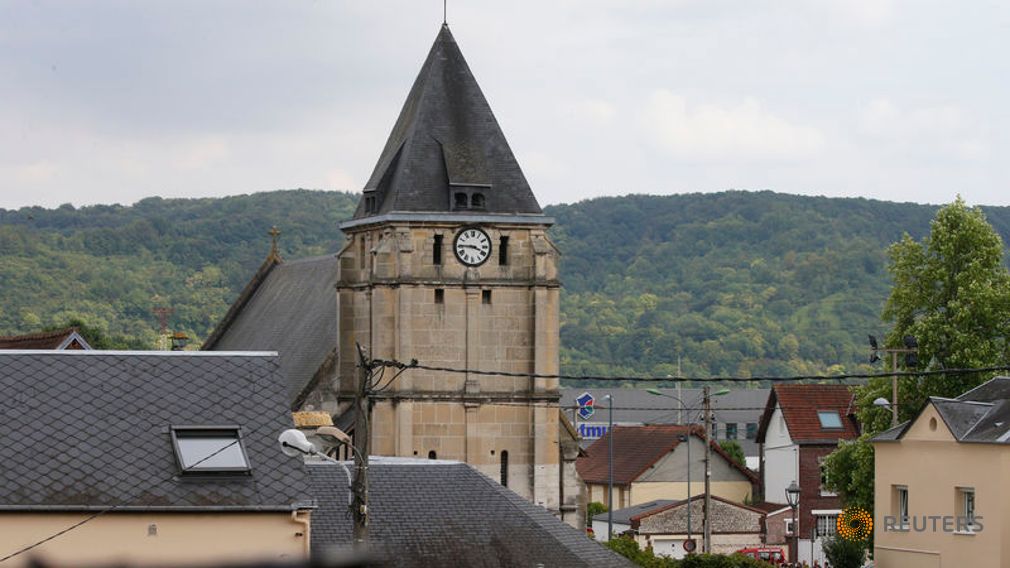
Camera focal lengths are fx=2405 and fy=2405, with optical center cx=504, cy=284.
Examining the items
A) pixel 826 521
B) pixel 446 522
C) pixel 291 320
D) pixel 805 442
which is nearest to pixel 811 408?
pixel 805 442

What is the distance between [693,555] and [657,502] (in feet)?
164

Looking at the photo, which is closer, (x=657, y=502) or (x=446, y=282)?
(x=446, y=282)

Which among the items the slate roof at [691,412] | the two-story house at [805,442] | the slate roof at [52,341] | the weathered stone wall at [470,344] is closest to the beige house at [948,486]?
the slate roof at [52,341]

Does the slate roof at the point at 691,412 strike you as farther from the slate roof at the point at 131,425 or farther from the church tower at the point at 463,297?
the slate roof at the point at 131,425

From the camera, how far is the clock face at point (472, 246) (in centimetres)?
7469

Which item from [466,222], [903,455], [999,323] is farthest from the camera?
[466,222]

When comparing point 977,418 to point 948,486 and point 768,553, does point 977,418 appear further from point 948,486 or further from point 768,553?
point 768,553

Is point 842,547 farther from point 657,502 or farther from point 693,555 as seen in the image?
point 657,502

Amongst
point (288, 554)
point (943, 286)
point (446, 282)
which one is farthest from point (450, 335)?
point (288, 554)

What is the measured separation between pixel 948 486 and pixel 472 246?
30.5 m

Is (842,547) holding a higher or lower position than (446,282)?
lower

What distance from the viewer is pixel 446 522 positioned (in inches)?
1662

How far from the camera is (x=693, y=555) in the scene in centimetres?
5456

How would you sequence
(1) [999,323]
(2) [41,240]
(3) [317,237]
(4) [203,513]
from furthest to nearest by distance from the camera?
(3) [317,237] < (2) [41,240] < (1) [999,323] < (4) [203,513]
